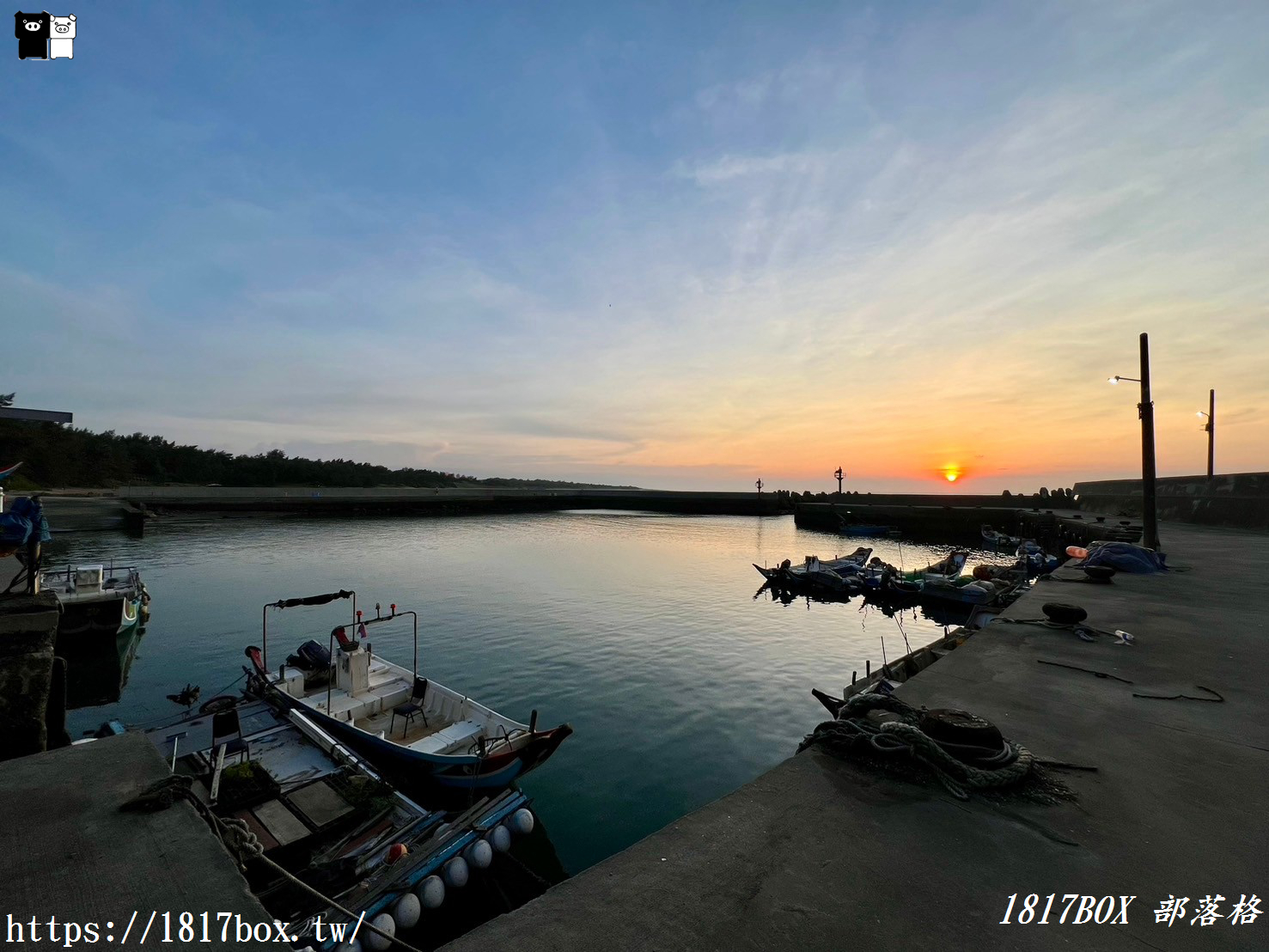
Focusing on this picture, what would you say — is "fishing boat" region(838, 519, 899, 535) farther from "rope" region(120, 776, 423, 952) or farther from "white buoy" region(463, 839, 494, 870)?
"rope" region(120, 776, 423, 952)

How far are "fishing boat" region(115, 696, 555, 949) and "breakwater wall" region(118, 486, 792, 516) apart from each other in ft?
304

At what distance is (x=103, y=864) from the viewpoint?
10.4ft

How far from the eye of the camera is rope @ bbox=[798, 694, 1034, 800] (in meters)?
4.95

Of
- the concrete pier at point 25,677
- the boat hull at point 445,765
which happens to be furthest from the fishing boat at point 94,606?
the concrete pier at point 25,677

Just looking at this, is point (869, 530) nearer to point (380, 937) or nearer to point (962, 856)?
point (380, 937)

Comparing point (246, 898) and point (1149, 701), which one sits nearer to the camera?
point (246, 898)

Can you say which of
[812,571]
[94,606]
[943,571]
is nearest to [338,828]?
[94,606]

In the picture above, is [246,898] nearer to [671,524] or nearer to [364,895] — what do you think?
[364,895]

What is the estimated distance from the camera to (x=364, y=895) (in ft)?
24.0

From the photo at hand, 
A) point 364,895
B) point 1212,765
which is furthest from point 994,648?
point 364,895

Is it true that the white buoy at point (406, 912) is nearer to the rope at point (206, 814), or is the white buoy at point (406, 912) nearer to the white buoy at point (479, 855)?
the white buoy at point (479, 855)

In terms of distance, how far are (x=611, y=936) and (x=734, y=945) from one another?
714 millimetres

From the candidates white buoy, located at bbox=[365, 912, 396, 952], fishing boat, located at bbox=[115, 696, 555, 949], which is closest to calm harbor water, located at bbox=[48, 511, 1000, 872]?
fishing boat, located at bbox=[115, 696, 555, 949]

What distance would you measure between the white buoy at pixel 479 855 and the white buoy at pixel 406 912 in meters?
0.98
